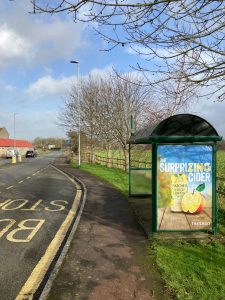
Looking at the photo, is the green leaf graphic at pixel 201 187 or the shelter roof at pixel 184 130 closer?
the shelter roof at pixel 184 130

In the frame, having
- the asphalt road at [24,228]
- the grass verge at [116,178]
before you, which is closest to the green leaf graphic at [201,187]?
the asphalt road at [24,228]

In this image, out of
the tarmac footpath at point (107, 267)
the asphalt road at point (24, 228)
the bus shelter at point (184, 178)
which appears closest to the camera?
the tarmac footpath at point (107, 267)

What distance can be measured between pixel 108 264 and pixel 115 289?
1.18 metres

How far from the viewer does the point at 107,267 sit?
6.35 metres

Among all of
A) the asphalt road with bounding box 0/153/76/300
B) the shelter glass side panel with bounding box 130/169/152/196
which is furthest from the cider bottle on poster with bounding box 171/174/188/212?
the shelter glass side panel with bounding box 130/169/152/196

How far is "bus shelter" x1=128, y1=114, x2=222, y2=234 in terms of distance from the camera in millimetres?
8336

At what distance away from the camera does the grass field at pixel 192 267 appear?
17.4 feet

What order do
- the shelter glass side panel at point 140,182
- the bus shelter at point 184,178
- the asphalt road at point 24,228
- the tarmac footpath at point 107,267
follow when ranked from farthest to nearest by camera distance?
the shelter glass side panel at point 140,182 → the bus shelter at point 184,178 → the asphalt road at point 24,228 → the tarmac footpath at point 107,267

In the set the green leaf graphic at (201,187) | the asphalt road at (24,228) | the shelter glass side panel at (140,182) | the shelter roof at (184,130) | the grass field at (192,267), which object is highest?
the shelter roof at (184,130)

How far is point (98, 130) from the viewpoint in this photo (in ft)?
129

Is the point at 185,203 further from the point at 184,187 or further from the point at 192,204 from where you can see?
the point at 184,187

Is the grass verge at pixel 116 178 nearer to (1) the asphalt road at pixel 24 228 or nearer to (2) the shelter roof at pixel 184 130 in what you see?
(1) the asphalt road at pixel 24 228

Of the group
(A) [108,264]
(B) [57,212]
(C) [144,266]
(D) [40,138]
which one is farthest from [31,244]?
(D) [40,138]

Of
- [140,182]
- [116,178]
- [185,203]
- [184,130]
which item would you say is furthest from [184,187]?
[116,178]
